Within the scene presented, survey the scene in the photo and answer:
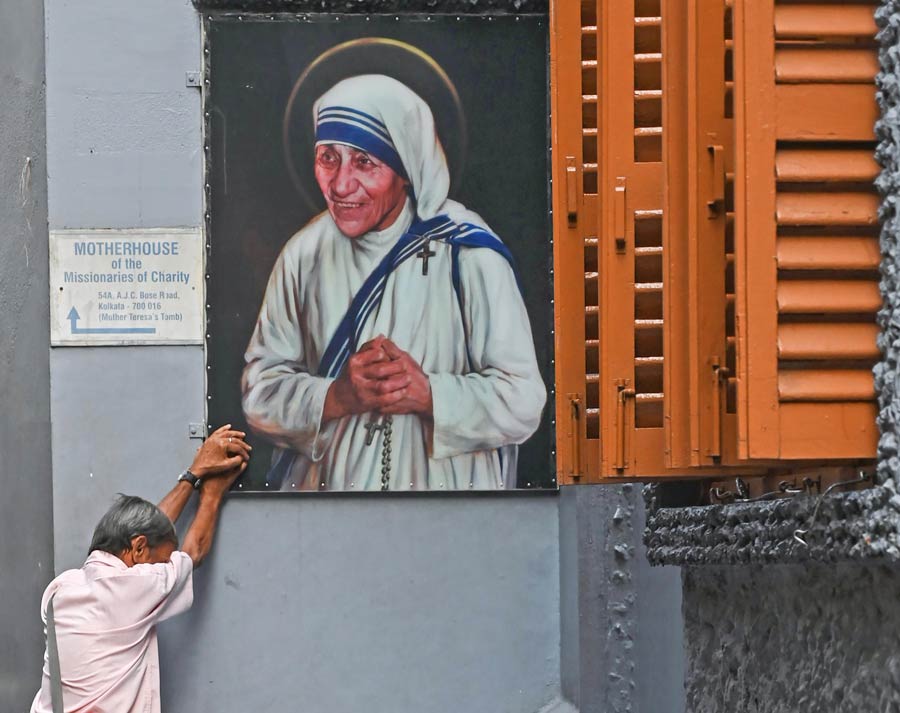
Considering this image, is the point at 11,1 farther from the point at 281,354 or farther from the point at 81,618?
the point at 81,618

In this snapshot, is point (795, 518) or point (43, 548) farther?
point (43, 548)

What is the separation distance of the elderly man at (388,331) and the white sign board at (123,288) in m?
0.35

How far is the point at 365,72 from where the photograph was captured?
23.5ft

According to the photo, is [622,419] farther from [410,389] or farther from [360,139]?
[360,139]

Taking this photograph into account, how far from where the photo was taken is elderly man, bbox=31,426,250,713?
6137 mm

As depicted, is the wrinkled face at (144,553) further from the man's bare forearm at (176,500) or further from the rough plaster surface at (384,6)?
the rough plaster surface at (384,6)

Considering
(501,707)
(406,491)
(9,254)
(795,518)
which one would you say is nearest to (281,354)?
(406,491)

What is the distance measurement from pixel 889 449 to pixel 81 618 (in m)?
4.02

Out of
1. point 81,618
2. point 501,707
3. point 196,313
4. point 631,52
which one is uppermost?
point 631,52

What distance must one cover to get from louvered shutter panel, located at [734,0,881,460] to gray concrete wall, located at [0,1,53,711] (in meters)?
4.65

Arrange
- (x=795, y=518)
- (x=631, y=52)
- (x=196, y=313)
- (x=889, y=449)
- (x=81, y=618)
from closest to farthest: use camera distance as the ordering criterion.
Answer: (x=889, y=449), (x=795, y=518), (x=631, y=52), (x=81, y=618), (x=196, y=313)

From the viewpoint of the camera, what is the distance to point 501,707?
7137 millimetres

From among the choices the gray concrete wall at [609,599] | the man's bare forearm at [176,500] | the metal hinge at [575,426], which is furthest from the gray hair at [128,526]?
the metal hinge at [575,426]

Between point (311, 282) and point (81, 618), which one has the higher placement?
point (311, 282)
